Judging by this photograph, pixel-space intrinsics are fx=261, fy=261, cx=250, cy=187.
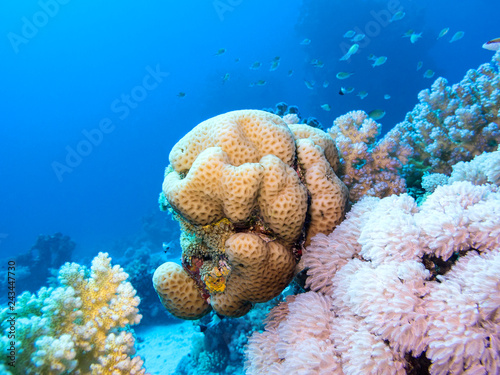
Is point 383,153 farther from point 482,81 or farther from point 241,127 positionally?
point 241,127

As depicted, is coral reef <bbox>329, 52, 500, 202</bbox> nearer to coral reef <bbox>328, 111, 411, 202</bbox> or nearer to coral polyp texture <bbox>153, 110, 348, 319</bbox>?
coral reef <bbox>328, 111, 411, 202</bbox>

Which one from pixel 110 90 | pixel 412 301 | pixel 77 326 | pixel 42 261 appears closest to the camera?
pixel 412 301

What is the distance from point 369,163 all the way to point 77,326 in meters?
3.87

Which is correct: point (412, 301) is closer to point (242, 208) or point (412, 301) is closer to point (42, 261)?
point (242, 208)

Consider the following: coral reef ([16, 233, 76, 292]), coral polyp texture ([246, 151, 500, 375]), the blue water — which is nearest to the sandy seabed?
coral polyp texture ([246, 151, 500, 375])

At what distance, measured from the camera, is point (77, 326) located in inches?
83.1

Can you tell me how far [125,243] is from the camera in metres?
29.3

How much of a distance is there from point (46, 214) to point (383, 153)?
10084cm

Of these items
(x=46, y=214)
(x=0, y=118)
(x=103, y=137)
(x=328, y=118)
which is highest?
(x=0, y=118)

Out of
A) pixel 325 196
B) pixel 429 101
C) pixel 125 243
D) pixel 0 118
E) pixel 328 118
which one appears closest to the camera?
pixel 325 196

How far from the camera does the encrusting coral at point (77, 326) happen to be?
173 cm

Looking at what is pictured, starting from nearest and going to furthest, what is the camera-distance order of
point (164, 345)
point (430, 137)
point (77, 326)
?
point (77, 326), point (430, 137), point (164, 345)

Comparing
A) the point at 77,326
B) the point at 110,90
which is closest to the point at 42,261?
the point at 77,326

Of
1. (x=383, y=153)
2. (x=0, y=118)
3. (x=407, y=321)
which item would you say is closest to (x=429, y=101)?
(x=383, y=153)
